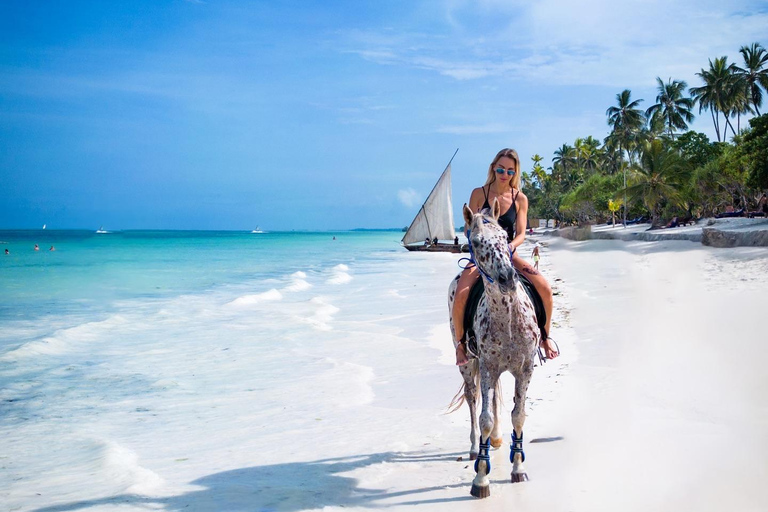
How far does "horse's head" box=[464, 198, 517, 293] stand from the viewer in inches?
154

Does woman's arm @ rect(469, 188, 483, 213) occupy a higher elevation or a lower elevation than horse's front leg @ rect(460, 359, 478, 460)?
higher

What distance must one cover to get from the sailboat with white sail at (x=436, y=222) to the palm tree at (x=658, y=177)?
51.9ft

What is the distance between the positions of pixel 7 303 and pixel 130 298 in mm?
4340

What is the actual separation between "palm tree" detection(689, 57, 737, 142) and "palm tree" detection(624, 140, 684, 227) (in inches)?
551

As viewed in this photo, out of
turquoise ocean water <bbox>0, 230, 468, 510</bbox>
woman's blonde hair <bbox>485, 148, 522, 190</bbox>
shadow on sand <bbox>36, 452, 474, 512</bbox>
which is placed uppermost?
woman's blonde hair <bbox>485, 148, 522, 190</bbox>

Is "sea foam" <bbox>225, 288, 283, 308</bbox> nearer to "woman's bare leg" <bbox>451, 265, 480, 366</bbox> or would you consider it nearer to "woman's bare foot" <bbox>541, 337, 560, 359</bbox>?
"woman's bare leg" <bbox>451, 265, 480, 366</bbox>

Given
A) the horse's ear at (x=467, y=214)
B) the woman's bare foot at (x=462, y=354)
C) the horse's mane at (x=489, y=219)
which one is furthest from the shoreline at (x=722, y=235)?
the horse's ear at (x=467, y=214)

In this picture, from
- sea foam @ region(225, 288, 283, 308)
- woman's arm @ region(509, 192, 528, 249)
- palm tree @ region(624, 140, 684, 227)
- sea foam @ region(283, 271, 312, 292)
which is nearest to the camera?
woman's arm @ region(509, 192, 528, 249)

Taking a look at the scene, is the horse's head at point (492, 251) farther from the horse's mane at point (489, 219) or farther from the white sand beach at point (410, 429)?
the white sand beach at point (410, 429)

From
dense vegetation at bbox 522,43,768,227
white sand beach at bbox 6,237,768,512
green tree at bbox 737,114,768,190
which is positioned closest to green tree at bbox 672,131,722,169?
dense vegetation at bbox 522,43,768,227

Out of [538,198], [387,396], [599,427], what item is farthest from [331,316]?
[538,198]

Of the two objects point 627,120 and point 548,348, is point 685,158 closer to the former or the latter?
point 627,120

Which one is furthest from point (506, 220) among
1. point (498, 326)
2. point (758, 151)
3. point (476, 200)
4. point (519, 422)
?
point (758, 151)

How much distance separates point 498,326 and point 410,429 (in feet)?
9.28
